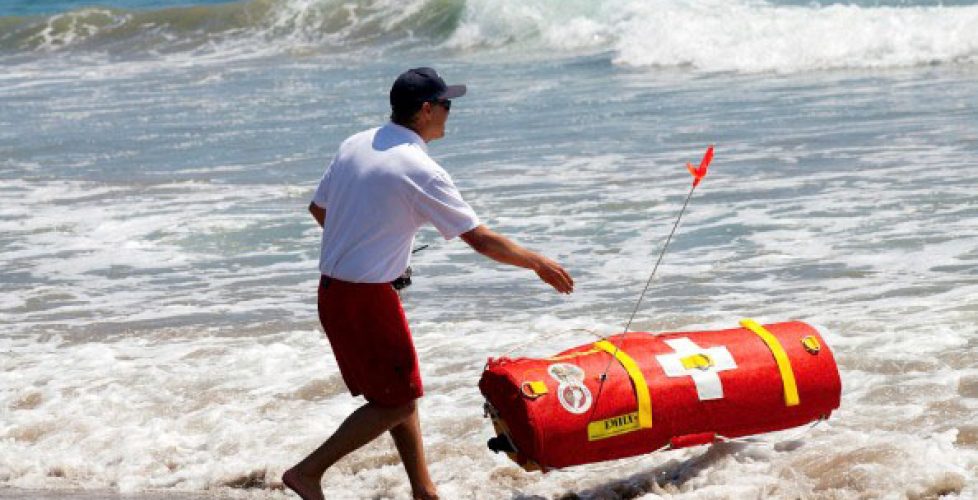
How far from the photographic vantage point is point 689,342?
545 centimetres

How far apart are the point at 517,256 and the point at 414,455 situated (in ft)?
3.13

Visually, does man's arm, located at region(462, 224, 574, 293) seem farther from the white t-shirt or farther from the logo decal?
the logo decal

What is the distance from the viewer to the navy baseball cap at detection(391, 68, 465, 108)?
488 cm

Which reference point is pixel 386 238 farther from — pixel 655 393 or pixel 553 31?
pixel 553 31

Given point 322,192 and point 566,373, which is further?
point 566,373

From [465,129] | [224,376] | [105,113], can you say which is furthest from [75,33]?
[224,376]

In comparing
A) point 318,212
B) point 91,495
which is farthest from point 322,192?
point 91,495

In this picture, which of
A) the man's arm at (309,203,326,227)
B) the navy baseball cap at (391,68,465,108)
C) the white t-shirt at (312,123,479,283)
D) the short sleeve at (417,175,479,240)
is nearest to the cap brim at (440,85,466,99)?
the navy baseball cap at (391,68,465,108)

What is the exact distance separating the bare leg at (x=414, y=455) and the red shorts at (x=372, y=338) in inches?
7.9

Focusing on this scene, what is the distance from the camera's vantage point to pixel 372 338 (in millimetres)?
4934

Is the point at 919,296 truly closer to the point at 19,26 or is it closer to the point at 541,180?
the point at 541,180

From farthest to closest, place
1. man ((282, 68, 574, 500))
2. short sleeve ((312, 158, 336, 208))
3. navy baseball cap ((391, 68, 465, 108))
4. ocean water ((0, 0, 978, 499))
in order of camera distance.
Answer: ocean water ((0, 0, 978, 499)) → short sleeve ((312, 158, 336, 208)) → navy baseball cap ((391, 68, 465, 108)) → man ((282, 68, 574, 500))

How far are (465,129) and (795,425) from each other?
1113cm

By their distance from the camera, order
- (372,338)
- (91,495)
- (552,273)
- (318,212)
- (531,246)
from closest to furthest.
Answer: (552,273) → (372,338) → (318,212) → (91,495) → (531,246)
